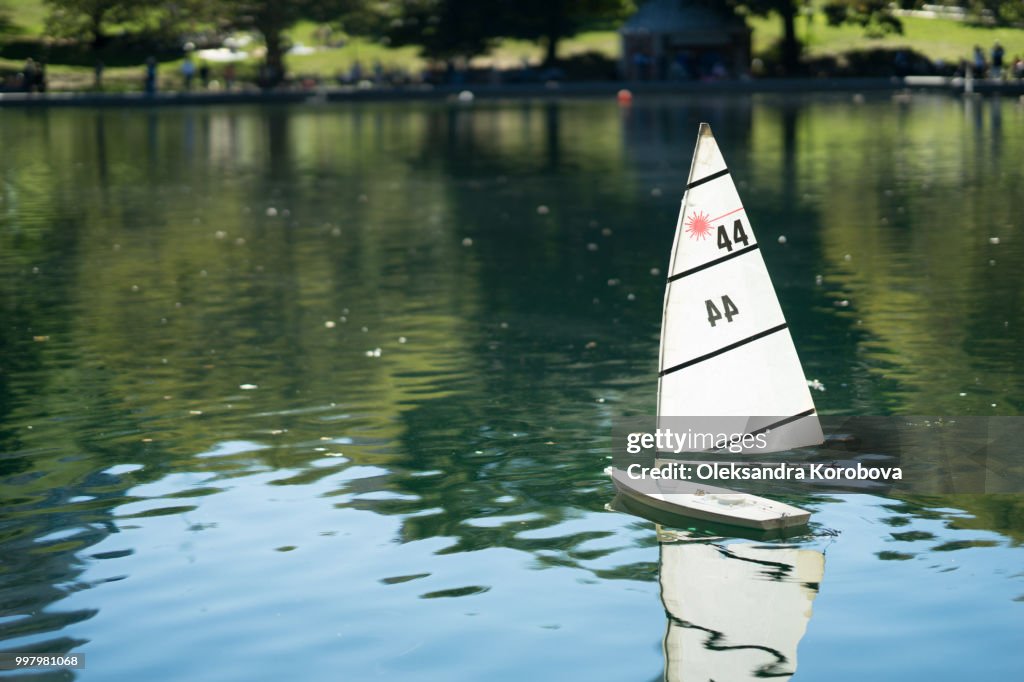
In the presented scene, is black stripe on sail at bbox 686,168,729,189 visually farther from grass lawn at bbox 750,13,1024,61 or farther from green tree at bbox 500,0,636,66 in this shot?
green tree at bbox 500,0,636,66

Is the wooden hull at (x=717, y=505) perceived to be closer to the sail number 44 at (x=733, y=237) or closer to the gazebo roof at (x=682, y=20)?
the sail number 44 at (x=733, y=237)

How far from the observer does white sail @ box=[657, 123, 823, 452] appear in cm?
1217

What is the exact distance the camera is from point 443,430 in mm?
17172

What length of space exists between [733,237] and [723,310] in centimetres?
60

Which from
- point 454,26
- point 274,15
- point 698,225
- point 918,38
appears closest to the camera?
point 698,225

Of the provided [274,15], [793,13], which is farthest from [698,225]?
[274,15]

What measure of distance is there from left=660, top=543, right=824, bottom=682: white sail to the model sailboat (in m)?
0.53

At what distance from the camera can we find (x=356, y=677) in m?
10.7

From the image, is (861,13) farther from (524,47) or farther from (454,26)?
(524,47)

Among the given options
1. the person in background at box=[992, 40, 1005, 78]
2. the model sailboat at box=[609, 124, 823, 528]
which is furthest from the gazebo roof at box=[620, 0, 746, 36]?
the model sailboat at box=[609, 124, 823, 528]

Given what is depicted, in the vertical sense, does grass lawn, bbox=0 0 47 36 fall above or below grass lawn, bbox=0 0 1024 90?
above

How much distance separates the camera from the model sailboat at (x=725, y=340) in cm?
1220

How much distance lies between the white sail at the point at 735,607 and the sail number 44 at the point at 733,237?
256 cm

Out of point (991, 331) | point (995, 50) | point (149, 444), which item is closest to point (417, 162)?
point (991, 331)
